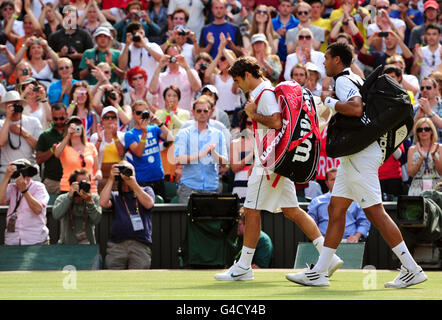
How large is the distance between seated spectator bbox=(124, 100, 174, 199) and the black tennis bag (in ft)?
16.6

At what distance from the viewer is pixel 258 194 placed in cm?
809

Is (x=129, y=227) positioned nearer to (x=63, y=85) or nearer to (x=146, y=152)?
(x=146, y=152)

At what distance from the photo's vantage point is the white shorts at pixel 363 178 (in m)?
7.40

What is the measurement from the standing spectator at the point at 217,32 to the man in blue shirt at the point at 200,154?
371cm

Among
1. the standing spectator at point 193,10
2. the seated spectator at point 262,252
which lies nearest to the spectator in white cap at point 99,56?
the standing spectator at point 193,10

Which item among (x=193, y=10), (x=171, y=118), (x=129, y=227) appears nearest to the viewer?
(x=129, y=227)

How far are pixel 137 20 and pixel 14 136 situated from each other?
458 cm

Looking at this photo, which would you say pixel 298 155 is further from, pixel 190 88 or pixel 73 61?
pixel 73 61

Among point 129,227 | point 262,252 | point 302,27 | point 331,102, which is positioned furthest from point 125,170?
point 302,27

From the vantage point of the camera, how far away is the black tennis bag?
733 centimetres

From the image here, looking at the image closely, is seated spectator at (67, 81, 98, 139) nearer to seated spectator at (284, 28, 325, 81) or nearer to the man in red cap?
seated spectator at (284, 28, 325, 81)

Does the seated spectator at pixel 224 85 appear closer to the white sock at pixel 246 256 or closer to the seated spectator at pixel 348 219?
the seated spectator at pixel 348 219

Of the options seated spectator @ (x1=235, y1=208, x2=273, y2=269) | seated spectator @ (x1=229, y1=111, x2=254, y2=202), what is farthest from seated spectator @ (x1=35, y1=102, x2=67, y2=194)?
seated spectator @ (x1=235, y1=208, x2=273, y2=269)
